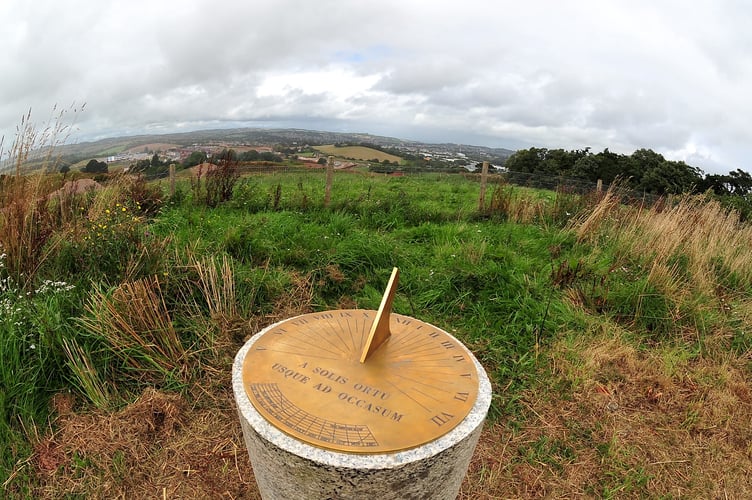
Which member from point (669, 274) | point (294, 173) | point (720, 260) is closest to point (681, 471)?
point (669, 274)

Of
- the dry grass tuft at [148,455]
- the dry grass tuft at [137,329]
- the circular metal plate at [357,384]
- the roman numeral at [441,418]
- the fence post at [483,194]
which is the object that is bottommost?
the dry grass tuft at [148,455]

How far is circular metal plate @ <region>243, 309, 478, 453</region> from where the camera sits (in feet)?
5.32

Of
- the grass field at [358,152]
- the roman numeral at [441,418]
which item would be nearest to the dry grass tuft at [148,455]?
the roman numeral at [441,418]

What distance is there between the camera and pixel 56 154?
Result: 3.59 meters

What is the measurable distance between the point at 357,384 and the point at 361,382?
0.02m

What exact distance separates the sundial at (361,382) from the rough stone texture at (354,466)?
0.10ft

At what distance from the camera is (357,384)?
187cm

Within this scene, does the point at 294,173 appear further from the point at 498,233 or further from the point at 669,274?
the point at 669,274

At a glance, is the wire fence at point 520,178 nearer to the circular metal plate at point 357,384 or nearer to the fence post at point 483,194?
the fence post at point 483,194

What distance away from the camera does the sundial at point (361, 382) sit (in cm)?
162

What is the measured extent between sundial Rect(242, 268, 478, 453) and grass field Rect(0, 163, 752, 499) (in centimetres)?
86

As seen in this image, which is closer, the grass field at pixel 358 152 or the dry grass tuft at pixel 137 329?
the dry grass tuft at pixel 137 329

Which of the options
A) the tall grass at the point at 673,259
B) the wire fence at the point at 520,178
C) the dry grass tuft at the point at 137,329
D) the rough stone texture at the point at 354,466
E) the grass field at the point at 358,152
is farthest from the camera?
the grass field at the point at 358,152

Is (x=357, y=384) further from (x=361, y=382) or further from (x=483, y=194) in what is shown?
(x=483, y=194)
